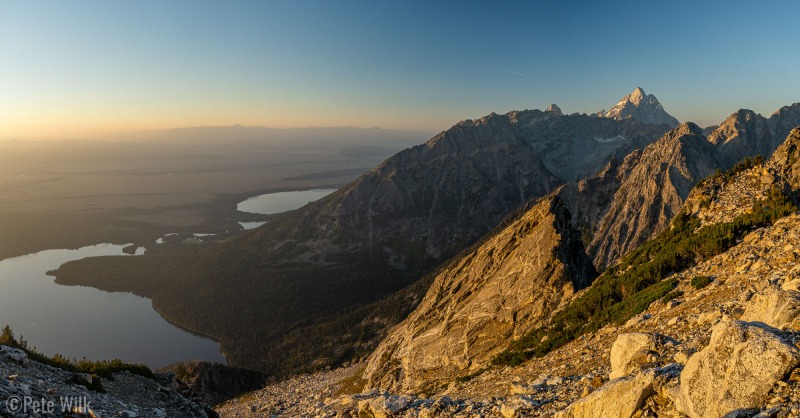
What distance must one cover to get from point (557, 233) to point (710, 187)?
18.1 metres

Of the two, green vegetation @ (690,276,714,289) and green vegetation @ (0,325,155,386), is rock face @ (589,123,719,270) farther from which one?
green vegetation @ (0,325,155,386)

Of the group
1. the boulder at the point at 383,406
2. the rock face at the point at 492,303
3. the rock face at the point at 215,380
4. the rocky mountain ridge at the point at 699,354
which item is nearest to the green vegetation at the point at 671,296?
the rocky mountain ridge at the point at 699,354

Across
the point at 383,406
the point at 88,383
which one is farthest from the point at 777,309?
the point at 88,383

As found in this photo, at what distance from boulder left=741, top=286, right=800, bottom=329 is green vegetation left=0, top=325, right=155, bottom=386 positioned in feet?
128

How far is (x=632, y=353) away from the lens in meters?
18.6

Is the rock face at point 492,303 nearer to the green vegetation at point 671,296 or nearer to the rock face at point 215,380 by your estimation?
the green vegetation at point 671,296

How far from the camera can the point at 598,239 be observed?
616 feet

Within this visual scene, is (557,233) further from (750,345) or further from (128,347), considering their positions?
(128,347)

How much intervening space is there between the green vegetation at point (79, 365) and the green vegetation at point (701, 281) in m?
42.6

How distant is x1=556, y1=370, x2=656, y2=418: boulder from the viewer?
1366 cm

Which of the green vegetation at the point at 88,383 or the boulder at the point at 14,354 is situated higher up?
the boulder at the point at 14,354

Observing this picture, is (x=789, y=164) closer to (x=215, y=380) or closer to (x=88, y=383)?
(x=88, y=383)

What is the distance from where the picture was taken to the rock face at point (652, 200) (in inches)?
6678

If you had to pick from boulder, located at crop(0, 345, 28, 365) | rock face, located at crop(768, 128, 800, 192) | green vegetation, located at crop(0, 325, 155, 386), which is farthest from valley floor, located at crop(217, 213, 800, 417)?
boulder, located at crop(0, 345, 28, 365)
